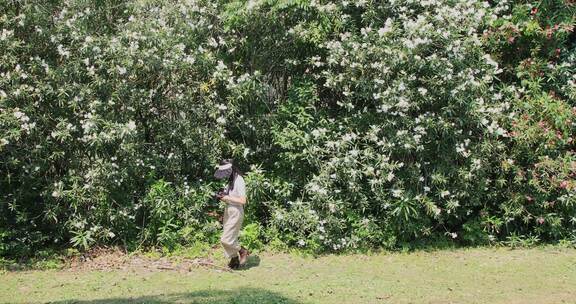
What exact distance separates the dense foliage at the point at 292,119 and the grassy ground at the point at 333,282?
0.59 metres

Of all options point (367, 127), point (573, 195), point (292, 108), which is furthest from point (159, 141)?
point (573, 195)

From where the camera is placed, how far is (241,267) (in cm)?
842

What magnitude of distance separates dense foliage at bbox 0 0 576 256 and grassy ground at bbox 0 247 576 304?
0.59 metres

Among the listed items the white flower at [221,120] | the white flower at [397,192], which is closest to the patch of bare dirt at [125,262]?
the white flower at [221,120]

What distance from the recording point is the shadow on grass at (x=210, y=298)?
6852mm

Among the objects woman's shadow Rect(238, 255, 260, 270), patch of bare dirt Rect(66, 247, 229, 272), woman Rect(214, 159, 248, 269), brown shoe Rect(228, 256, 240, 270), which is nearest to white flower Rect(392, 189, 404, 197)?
woman's shadow Rect(238, 255, 260, 270)

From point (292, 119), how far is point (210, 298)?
3.56 m

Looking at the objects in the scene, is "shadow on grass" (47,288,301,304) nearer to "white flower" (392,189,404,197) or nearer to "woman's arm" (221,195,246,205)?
"woman's arm" (221,195,246,205)

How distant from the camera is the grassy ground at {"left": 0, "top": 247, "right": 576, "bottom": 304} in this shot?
Result: 718 cm

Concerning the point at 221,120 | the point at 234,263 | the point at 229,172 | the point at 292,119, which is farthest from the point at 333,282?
the point at 221,120

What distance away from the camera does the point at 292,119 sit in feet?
31.6

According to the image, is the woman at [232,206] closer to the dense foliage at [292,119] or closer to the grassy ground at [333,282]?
the grassy ground at [333,282]

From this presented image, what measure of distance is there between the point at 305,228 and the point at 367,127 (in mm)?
1778

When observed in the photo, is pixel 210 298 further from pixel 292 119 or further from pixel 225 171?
pixel 292 119
